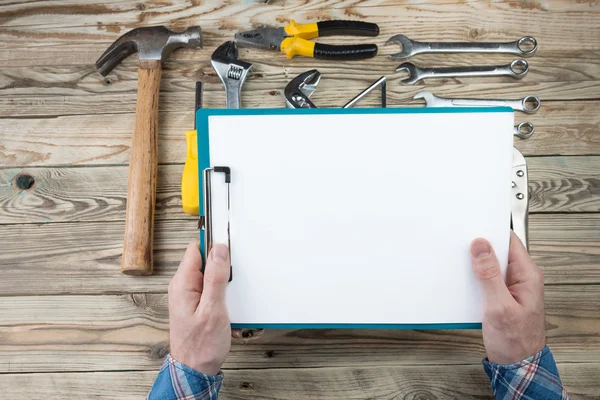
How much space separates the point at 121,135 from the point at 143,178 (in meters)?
0.11

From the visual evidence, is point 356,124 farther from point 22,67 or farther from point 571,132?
point 22,67

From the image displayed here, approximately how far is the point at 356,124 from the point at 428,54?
0.94ft

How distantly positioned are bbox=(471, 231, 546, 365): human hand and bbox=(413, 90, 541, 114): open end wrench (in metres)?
0.26

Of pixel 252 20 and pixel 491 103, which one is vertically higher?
pixel 252 20

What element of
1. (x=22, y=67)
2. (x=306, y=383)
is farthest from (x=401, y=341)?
(x=22, y=67)

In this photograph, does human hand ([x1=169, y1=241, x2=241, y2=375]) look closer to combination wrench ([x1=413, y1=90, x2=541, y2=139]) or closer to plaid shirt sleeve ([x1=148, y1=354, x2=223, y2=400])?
plaid shirt sleeve ([x1=148, y1=354, x2=223, y2=400])

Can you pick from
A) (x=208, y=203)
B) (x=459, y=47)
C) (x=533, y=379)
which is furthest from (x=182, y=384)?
(x=459, y=47)

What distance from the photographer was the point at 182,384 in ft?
1.92

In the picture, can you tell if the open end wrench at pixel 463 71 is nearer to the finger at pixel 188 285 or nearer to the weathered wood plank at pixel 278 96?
the weathered wood plank at pixel 278 96

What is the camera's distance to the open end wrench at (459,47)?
2.51 ft

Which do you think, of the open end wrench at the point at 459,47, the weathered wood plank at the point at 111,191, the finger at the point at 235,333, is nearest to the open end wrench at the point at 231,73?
the weathered wood plank at the point at 111,191

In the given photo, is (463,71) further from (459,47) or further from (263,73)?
(263,73)

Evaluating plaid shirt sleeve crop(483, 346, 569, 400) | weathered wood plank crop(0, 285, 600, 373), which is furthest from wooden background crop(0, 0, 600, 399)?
plaid shirt sleeve crop(483, 346, 569, 400)

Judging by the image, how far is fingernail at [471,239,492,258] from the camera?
0.57m
